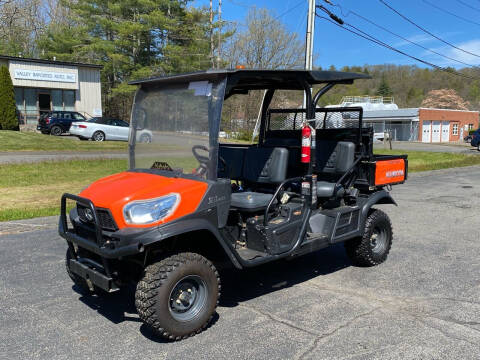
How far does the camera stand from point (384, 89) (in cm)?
9419

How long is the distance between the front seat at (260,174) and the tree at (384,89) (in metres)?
94.0

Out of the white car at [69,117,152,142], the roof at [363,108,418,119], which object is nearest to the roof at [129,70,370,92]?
the white car at [69,117,152,142]

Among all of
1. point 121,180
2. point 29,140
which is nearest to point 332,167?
point 121,180

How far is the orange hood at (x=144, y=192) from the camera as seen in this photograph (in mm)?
3609

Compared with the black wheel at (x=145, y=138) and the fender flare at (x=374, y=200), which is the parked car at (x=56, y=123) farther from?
the fender flare at (x=374, y=200)

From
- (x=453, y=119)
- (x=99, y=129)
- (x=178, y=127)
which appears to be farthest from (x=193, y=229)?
(x=453, y=119)

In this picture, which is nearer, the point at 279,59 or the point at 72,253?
the point at 72,253

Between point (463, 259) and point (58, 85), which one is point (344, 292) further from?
point (58, 85)

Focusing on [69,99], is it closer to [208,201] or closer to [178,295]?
[208,201]

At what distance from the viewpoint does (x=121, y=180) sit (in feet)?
13.7

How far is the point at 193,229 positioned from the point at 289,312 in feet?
4.27

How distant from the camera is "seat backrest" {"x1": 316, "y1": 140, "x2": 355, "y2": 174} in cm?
523

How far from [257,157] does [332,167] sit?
40.7 inches

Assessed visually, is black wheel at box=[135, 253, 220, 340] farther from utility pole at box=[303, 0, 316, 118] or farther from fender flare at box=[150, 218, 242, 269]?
utility pole at box=[303, 0, 316, 118]
